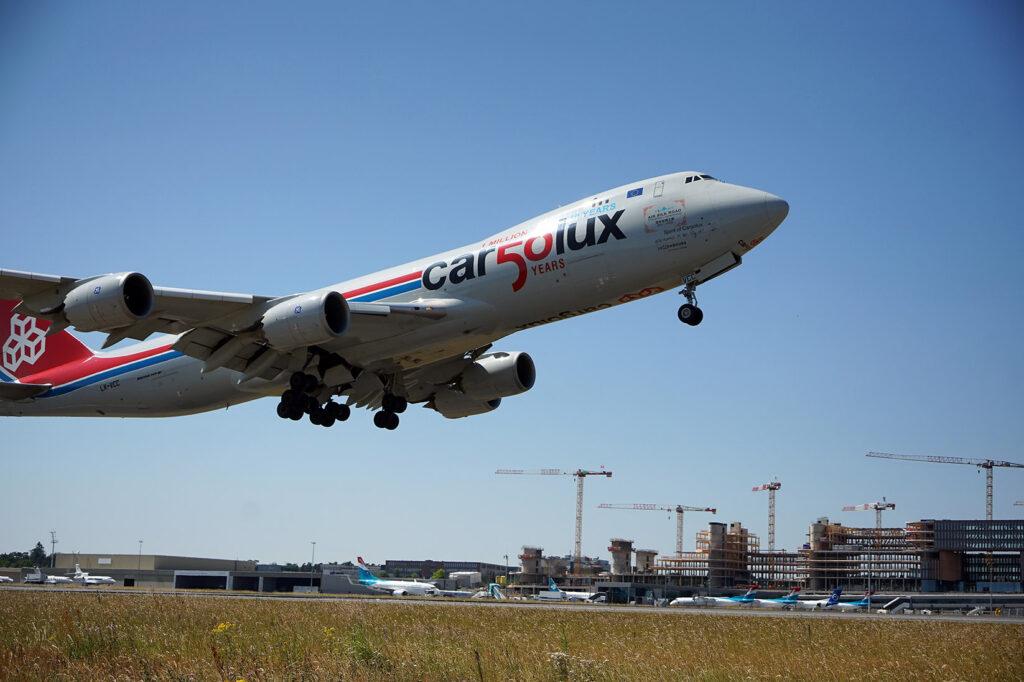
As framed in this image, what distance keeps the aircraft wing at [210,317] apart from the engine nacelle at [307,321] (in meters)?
0.09

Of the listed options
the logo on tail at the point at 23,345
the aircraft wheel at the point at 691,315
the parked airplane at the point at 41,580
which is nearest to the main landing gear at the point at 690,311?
the aircraft wheel at the point at 691,315

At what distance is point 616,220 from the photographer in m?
28.2

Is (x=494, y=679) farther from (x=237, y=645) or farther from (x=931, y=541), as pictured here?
(x=931, y=541)

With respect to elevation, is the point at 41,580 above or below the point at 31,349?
below

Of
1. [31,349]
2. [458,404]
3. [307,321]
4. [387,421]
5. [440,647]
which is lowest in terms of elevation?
[440,647]

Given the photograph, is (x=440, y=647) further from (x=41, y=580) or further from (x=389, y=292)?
(x=41, y=580)

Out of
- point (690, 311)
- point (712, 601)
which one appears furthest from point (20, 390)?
point (712, 601)

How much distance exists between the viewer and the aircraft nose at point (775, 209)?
27.0 meters

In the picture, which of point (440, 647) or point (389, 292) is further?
point (389, 292)

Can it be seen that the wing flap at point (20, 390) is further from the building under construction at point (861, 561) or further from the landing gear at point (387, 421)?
the building under construction at point (861, 561)

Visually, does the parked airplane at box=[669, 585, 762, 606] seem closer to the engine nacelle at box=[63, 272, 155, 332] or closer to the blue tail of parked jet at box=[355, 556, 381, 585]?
the blue tail of parked jet at box=[355, 556, 381, 585]

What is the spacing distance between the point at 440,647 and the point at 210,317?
1614cm

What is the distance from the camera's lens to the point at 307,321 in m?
28.6

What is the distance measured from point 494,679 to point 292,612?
15111 millimetres
